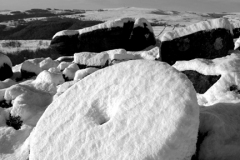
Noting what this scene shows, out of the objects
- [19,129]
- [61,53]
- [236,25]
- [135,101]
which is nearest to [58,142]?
[135,101]

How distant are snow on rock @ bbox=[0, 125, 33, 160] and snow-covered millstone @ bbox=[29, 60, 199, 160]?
1621 mm

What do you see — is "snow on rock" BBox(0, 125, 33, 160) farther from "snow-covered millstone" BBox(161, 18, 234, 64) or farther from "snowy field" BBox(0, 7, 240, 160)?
"snow-covered millstone" BBox(161, 18, 234, 64)

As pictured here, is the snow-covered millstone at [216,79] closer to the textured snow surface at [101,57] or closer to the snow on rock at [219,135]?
the snow on rock at [219,135]

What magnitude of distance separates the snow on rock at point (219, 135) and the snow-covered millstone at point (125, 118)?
76 centimetres

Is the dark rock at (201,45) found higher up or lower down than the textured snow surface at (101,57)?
higher up

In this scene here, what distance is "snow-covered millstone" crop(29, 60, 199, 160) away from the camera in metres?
2.59

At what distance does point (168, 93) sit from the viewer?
9.45 feet

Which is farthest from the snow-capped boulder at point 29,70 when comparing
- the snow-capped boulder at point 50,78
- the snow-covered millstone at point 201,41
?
the snow-covered millstone at point 201,41

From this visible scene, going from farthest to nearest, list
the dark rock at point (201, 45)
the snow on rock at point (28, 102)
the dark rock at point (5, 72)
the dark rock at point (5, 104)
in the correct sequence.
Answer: the dark rock at point (5, 72) → the dark rock at point (201, 45) → the dark rock at point (5, 104) → the snow on rock at point (28, 102)

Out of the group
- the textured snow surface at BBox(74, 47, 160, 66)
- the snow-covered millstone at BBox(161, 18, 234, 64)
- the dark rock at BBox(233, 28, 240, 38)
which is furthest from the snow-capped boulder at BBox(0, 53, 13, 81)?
the dark rock at BBox(233, 28, 240, 38)

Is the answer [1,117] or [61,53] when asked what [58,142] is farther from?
[61,53]

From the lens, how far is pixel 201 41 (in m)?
8.14

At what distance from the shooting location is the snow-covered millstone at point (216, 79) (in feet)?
16.5

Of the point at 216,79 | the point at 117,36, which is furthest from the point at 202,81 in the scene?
the point at 117,36
